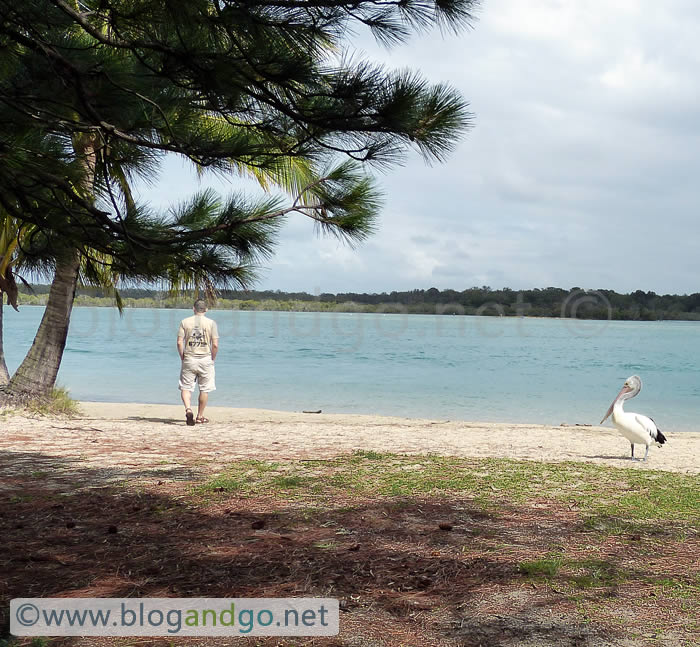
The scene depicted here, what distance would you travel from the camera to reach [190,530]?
4340mm

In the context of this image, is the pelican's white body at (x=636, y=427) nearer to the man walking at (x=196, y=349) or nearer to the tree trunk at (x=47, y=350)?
the man walking at (x=196, y=349)

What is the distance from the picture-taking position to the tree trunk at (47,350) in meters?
10.8

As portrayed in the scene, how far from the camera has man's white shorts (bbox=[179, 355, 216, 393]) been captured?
10.1 metres

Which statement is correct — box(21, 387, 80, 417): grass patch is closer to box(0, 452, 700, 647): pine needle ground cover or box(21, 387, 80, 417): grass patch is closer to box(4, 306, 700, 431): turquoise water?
box(0, 452, 700, 647): pine needle ground cover

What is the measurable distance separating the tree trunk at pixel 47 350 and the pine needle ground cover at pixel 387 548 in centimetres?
480

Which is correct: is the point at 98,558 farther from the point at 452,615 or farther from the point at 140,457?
the point at 140,457

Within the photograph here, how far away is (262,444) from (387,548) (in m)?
4.42

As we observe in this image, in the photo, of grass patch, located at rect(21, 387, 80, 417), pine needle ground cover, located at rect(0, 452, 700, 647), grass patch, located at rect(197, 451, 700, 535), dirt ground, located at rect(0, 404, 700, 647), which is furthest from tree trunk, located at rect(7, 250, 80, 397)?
grass patch, located at rect(197, 451, 700, 535)

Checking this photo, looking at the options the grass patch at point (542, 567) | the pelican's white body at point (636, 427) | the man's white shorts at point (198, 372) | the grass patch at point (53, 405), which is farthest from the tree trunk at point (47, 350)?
the grass patch at point (542, 567)

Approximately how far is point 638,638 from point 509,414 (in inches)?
664

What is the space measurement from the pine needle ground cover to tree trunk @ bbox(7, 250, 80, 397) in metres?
4.80

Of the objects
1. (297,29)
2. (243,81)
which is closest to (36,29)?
(243,81)

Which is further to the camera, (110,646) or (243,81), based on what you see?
(243,81)

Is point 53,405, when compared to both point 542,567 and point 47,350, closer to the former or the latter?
point 47,350
